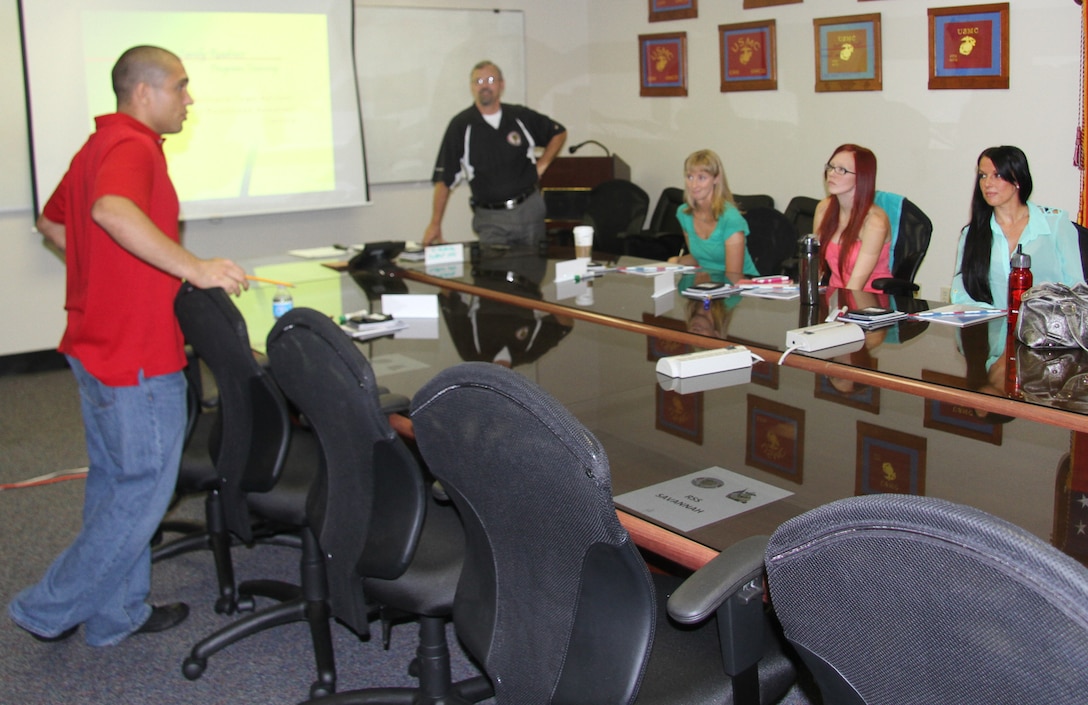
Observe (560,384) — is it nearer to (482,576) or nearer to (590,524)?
(482,576)

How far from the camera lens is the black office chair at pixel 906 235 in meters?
3.78

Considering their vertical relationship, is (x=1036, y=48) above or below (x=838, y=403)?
above

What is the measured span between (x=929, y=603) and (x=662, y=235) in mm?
5324

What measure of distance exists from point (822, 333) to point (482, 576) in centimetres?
134

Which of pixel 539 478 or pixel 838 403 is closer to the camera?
pixel 539 478

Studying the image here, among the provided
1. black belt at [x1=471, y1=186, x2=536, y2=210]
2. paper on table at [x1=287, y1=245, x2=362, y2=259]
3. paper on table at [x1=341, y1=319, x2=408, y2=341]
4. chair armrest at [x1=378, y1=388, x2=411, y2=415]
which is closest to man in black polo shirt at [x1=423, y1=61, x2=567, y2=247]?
black belt at [x1=471, y1=186, x2=536, y2=210]

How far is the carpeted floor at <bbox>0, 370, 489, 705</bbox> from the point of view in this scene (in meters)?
2.53

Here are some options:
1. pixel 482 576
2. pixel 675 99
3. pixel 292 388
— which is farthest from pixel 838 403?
pixel 675 99

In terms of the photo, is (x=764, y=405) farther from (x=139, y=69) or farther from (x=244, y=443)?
(x=139, y=69)

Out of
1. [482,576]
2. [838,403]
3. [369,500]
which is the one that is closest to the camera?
[482,576]

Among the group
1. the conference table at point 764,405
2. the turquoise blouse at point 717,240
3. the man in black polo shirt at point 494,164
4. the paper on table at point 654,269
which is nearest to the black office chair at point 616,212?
the man in black polo shirt at point 494,164

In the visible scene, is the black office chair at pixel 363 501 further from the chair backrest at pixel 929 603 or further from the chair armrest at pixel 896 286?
the chair armrest at pixel 896 286

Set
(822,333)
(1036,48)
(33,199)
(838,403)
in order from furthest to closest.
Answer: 1. (33,199)
2. (1036,48)
3. (822,333)
4. (838,403)

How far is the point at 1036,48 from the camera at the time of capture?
454 cm
